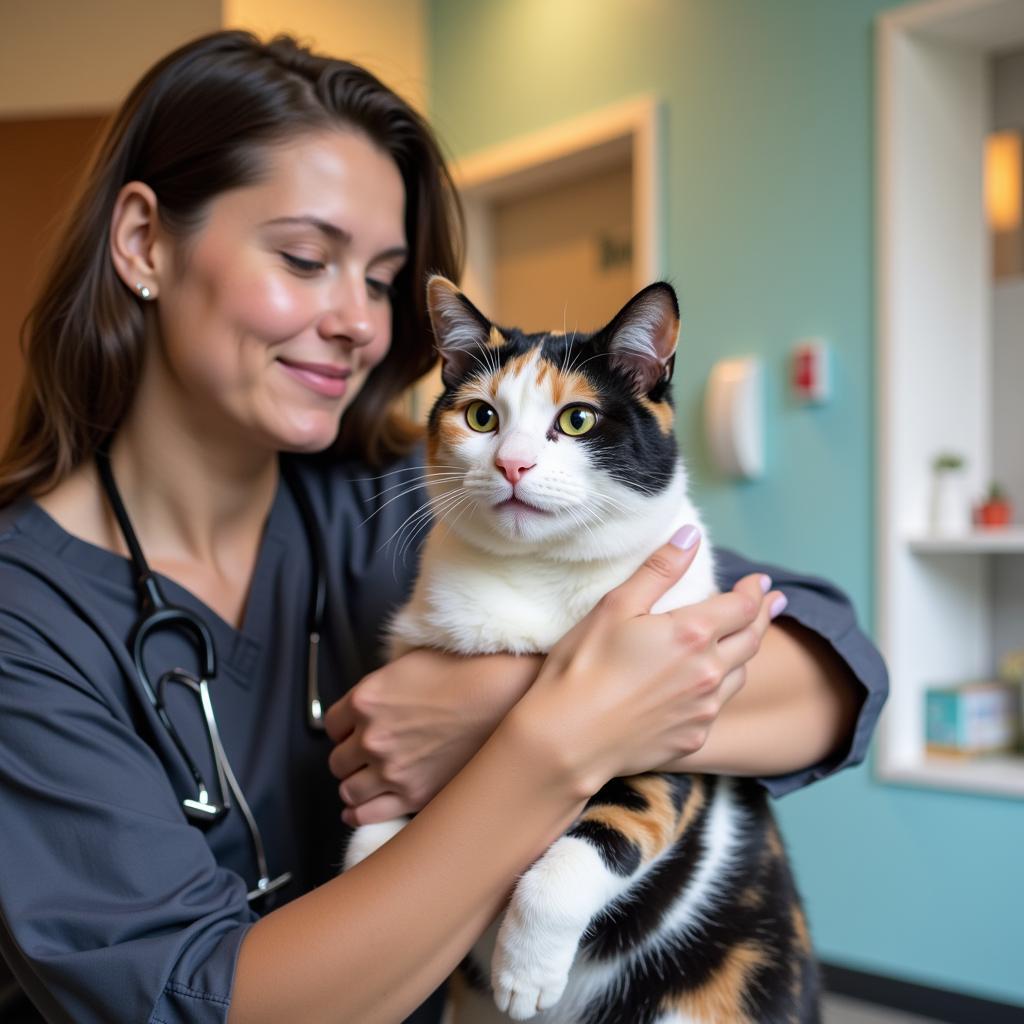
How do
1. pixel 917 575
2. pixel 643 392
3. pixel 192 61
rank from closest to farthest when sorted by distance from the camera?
1. pixel 643 392
2. pixel 192 61
3. pixel 917 575

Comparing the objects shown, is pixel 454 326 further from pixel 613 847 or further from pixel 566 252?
pixel 566 252

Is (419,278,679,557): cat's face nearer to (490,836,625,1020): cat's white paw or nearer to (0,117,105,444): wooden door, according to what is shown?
(490,836,625,1020): cat's white paw

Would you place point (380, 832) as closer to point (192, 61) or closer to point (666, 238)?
point (192, 61)

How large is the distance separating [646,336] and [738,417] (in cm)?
170

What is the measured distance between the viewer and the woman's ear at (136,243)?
114cm

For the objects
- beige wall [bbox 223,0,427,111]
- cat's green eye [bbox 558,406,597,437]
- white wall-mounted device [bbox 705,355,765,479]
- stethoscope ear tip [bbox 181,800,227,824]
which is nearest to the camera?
cat's green eye [bbox 558,406,597,437]

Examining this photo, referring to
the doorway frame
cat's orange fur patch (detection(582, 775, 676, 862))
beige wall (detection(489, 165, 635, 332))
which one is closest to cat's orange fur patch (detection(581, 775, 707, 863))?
cat's orange fur patch (detection(582, 775, 676, 862))

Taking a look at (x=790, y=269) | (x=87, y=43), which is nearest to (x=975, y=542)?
(x=790, y=269)

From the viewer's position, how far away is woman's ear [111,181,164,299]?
3.74 feet

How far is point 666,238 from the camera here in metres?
2.76

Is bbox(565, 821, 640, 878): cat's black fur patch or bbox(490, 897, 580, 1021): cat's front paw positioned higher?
bbox(565, 821, 640, 878): cat's black fur patch

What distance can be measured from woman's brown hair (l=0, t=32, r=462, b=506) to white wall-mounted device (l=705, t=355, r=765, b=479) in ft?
4.77

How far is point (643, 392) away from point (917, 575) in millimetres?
1680

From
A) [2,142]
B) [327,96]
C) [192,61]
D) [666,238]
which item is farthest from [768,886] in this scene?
[2,142]
